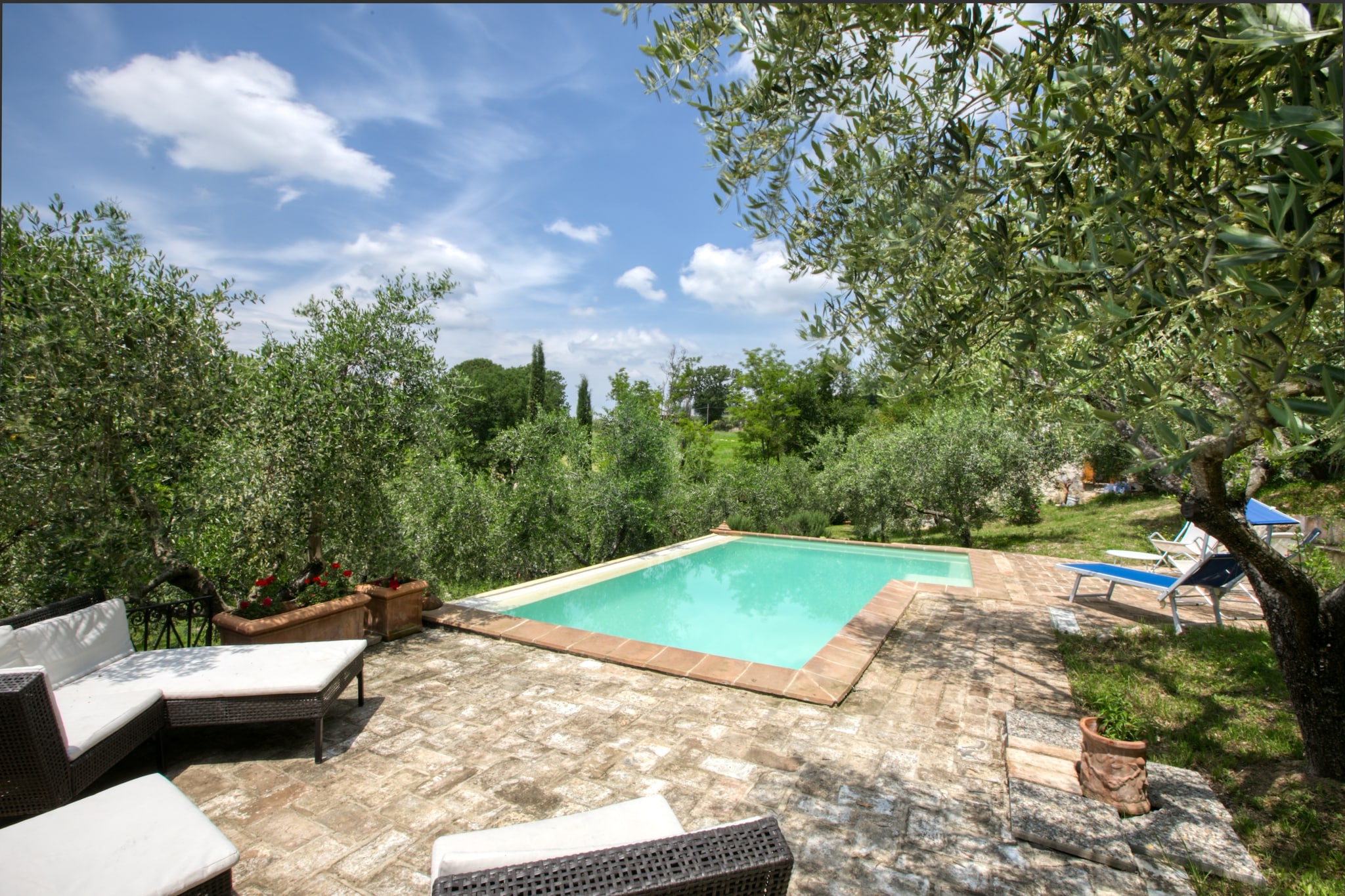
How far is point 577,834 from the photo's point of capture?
7.40ft

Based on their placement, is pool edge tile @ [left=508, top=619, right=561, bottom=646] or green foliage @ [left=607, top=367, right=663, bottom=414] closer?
pool edge tile @ [left=508, top=619, right=561, bottom=646]

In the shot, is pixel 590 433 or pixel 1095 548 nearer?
pixel 1095 548

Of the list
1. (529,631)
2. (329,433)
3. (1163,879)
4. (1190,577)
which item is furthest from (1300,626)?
(329,433)

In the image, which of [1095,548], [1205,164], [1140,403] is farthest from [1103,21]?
[1095,548]

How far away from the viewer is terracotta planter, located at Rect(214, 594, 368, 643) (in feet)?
15.1

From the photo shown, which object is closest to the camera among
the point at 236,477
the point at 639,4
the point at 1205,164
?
the point at 1205,164

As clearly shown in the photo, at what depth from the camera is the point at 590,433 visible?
11.5m

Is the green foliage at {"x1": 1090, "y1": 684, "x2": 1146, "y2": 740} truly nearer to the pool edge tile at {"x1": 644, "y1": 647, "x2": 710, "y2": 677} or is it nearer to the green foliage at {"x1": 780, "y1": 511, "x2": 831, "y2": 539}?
the pool edge tile at {"x1": 644, "y1": 647, "x2": 710, "y2": 677}

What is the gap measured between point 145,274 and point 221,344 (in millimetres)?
629

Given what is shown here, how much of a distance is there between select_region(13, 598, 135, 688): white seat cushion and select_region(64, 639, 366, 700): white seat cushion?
3.2 inches

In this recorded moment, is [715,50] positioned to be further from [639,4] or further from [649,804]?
[649,804]

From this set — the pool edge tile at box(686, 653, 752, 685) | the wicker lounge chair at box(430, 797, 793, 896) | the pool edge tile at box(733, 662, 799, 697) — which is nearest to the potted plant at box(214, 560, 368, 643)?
the pool edge tile at box(686, 653, 752, 685)

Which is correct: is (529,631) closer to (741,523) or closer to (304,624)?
(304,624)

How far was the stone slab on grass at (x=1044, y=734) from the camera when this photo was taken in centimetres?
367
